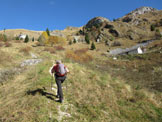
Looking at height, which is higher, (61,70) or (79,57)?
(79,57)

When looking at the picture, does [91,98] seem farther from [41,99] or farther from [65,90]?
[41,99]

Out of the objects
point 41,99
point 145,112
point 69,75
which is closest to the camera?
point 41,99

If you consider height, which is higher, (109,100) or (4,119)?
(4,119)

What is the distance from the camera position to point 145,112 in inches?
232

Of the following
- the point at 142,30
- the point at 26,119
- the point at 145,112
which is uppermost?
the point at 142,30

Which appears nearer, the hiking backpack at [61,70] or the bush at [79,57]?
the hiking backpack at [61,70]

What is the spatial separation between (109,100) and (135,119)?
5.17ft

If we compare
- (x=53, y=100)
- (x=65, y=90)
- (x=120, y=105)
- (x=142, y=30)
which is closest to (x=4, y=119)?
(x=53, y=100)

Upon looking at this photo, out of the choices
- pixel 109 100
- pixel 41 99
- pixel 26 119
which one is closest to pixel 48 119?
pixel 26 119

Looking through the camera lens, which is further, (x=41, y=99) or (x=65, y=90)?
(x=65, y=90)

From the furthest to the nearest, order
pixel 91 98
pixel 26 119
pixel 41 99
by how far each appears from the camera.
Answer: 1. pixel 91 98
2. pixel 41 99
3. pixel 26 119

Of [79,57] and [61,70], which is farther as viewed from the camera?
[79,57]

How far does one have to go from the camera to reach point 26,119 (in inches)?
155

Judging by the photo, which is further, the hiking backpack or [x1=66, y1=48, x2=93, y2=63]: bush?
[x1=66, y1=48, x2=93, y2=63]: bush
